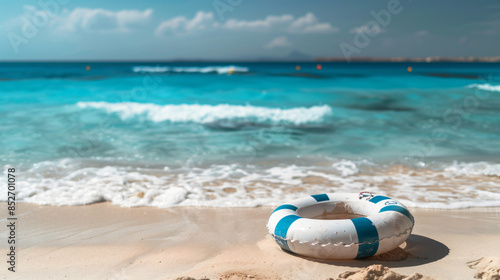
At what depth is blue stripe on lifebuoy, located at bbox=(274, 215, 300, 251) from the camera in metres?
3.74

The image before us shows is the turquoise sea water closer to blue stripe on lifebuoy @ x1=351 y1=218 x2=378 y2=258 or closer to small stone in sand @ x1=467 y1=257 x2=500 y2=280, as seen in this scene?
small stone in sand @ x1=467 y1=257 x2=500 y2=280

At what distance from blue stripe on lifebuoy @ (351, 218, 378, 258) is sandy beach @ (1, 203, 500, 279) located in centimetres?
14

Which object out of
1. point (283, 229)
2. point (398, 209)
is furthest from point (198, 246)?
point (398, 209)

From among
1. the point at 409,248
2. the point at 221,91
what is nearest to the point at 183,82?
the point at 221,91

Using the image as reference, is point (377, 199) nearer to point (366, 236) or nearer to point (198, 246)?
point (366, 236)

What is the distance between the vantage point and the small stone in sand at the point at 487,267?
337 centimetres

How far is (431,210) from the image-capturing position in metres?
5.29

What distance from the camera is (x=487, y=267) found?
3.53m

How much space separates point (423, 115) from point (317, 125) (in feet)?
14.8

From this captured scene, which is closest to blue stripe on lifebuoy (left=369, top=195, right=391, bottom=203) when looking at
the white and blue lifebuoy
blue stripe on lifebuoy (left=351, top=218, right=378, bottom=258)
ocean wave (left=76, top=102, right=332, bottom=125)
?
the white and blue lifebuoy

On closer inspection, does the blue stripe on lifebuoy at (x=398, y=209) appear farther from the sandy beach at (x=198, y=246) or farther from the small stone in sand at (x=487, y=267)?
the small stone in sand at (x=487, y=267)

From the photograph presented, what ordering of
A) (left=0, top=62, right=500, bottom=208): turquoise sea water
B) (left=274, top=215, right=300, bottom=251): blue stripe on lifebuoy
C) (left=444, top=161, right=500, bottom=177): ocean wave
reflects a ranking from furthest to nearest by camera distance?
(left=444, top=161, right=500, bottom=177): ocean wave < (left=0, top=62, right=500, bottom=208): turquoise sea water < (left=274, top=215, right=300, bottom=251): blue stripe on lifebuoy

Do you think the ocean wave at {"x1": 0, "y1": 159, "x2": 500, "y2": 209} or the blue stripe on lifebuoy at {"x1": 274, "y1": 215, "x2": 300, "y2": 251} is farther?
the ocean wave at {"x1": 0, "y1": 159, "x2": 500, "y2": 209}

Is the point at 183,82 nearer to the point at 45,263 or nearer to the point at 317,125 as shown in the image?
the point at 317,125
